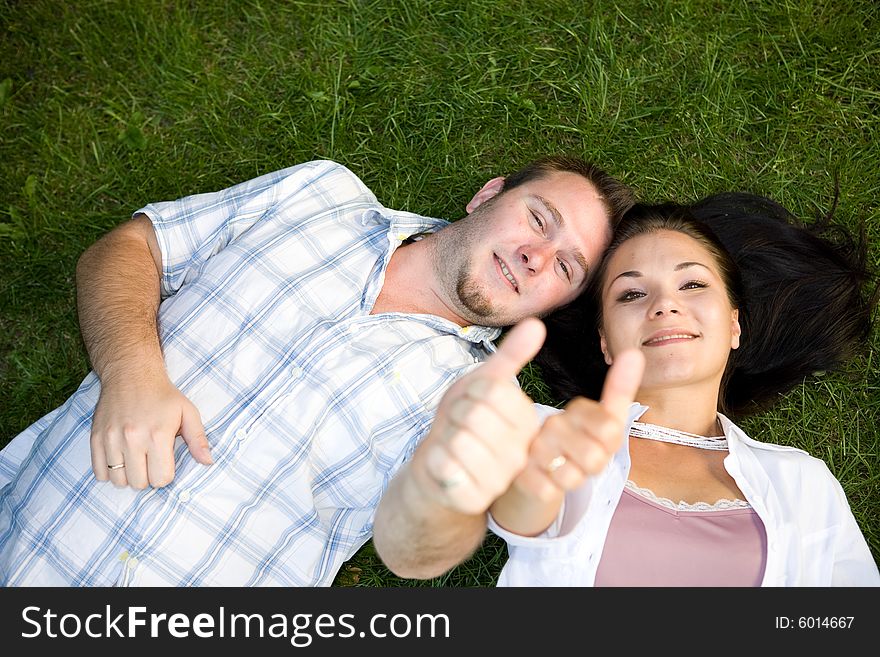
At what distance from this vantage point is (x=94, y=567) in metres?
2.74

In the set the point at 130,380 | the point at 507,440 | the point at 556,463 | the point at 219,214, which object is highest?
the point at 507,440

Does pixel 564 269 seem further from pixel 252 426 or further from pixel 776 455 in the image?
pixel 252 426

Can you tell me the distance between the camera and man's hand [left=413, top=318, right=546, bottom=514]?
1669 millimetres

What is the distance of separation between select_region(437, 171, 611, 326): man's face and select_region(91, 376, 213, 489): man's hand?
127 centimetres

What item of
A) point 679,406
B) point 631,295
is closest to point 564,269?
point 631,295

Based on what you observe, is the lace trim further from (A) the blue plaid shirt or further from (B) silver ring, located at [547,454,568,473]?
(B) silver ring, located at [547,454,568,473]

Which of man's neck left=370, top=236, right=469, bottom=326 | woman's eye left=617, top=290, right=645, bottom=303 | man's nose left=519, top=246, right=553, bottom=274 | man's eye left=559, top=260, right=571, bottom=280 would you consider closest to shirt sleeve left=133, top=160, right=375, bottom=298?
man's neck left=370, top=236, right=469, bottom=326

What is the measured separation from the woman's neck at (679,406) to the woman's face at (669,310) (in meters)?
0.07

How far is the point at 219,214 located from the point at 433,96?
1.49 m

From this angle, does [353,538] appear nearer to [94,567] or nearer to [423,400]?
[423,400]

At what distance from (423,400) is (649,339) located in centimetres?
98

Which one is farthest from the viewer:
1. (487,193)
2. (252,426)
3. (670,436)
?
(487,193)

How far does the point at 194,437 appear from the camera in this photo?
2.79 metres
